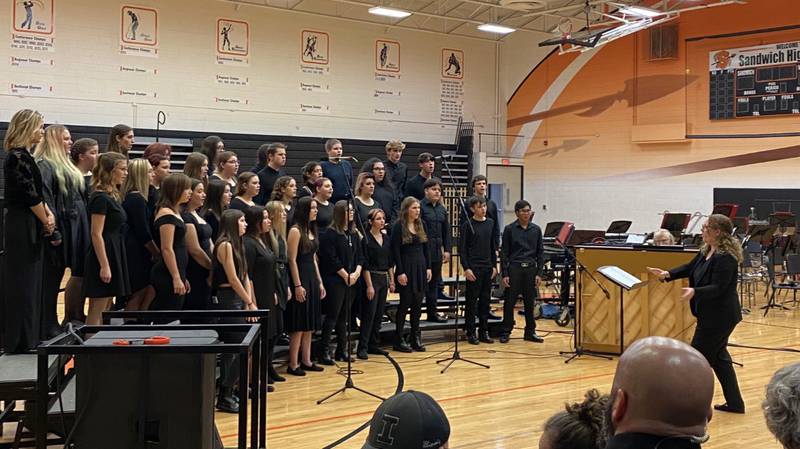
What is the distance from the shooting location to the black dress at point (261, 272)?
608cm

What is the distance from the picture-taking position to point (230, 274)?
5656 mm

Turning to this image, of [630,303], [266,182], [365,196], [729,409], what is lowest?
[729,409]

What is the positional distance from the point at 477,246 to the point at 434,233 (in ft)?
1.58

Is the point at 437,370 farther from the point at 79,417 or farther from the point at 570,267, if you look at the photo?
the point at 79,417

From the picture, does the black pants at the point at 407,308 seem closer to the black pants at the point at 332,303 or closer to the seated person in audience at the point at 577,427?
the black pants at the point at 332,303

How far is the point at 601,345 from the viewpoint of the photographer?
8016 mm

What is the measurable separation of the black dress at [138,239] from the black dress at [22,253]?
0.95 metres

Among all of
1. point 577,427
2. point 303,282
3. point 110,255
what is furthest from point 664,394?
point 303,282

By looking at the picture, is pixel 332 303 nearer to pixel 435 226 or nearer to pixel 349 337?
pixel 349 337

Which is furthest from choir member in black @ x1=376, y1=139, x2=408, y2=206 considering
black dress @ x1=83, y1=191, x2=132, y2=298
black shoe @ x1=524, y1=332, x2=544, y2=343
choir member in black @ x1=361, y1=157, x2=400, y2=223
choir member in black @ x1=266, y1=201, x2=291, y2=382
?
black dress @ x1=83, y1=191, x2=132, y2=298

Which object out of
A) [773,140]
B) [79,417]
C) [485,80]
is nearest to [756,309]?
[773,140]

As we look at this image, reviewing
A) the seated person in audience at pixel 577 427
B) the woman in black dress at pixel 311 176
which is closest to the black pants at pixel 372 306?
the woman in black dress at pixel 311 176

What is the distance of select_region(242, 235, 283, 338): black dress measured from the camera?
19.9 feet

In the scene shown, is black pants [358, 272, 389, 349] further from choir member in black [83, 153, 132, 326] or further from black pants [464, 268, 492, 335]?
choir member in black [83, 153, 132, 326]
